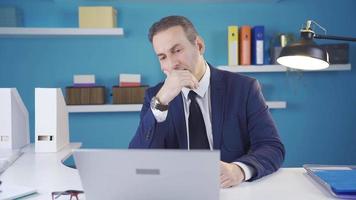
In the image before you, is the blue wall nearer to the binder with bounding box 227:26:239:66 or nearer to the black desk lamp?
the binder with bounding box 227:26:239:66

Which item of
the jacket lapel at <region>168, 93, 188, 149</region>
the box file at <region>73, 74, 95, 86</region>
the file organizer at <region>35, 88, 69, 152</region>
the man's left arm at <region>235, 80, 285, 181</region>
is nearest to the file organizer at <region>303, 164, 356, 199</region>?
the man's left arm at <region>235, 80, 285, 181</region>

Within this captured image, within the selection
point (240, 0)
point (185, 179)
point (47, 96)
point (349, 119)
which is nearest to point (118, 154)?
point (185, 179)

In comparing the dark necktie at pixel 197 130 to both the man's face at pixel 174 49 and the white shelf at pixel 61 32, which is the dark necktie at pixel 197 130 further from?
the white shelf at pixel 61 32

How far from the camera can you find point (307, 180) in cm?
123

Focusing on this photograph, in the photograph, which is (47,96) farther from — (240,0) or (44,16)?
(240,0)

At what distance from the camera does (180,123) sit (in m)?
1.59

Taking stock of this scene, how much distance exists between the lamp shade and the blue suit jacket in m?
Result: 0.29

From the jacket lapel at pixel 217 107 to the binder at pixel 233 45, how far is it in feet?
3.96

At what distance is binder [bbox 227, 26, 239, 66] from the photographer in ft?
9.12

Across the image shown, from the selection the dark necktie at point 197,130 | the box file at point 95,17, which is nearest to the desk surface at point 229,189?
the dark necktie at point 197,130

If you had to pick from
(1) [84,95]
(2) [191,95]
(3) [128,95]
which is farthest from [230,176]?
(1) [84,95]

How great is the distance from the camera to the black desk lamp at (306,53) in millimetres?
1228

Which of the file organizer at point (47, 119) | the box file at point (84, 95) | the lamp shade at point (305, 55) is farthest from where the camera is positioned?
the box file at point (84, 95)

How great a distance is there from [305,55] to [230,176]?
469 mm
